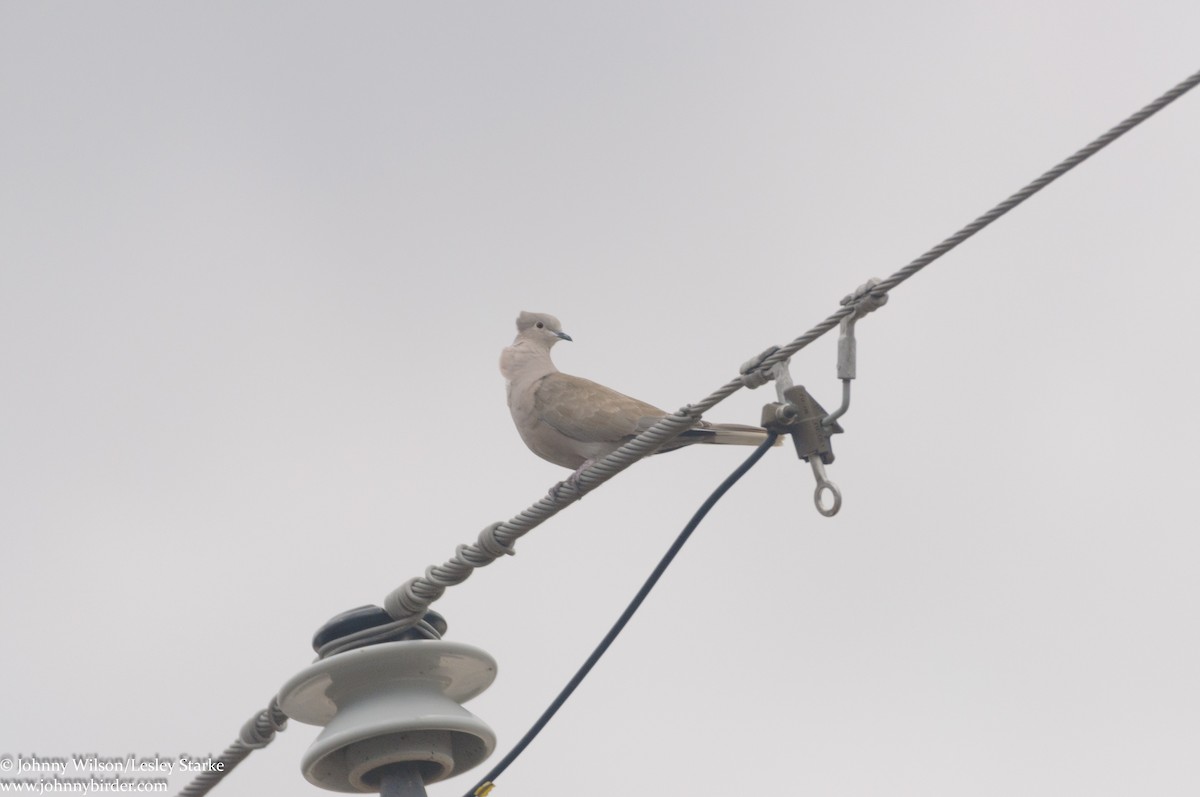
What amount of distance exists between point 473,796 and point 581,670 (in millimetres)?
471

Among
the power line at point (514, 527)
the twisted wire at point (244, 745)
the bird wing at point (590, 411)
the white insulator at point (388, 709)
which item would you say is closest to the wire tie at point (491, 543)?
the power line at point (514, 527)

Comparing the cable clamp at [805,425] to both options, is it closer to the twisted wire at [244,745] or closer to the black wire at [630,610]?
the black wire at [630,610]

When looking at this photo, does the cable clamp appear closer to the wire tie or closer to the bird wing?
the wire tie

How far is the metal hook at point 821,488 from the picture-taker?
3.85m

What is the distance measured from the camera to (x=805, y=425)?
4020mm

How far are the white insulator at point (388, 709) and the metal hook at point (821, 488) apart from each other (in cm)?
102

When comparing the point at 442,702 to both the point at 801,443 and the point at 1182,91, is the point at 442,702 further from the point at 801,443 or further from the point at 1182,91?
the point at 1182,91

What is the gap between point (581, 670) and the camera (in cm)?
439

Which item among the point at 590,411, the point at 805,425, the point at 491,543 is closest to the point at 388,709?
the point at 491,543

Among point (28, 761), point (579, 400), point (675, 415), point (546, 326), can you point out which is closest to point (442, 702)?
point (675, 415)

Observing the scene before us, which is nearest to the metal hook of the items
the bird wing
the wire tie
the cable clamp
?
the cable clamp

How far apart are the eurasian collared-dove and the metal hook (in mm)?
3017

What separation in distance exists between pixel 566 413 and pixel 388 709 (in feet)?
11.2

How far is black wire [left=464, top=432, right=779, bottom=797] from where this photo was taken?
4.12 meters
